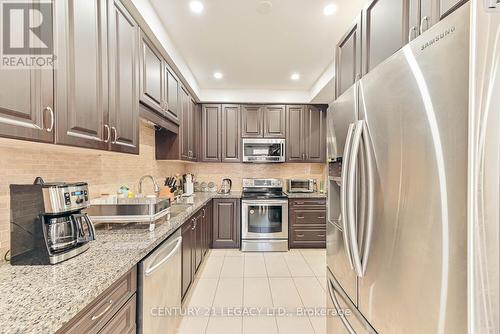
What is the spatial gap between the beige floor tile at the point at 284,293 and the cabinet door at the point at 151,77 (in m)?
2.20

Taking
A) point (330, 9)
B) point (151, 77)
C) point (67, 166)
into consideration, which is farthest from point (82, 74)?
point (330, 9)

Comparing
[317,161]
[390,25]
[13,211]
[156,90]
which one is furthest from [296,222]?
Result: [13,211]

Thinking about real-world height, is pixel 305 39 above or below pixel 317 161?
above

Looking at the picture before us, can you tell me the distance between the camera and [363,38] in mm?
1403

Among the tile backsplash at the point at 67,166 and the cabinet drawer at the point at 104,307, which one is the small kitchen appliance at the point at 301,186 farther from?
the cabinet drawer at the point at 104,307

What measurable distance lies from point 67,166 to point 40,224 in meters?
0.65

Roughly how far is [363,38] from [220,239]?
3.39 metres

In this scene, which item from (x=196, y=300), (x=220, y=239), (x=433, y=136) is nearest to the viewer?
(x=433, y=136)

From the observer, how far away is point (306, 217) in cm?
397

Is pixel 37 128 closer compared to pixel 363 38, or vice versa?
pixel 37 128

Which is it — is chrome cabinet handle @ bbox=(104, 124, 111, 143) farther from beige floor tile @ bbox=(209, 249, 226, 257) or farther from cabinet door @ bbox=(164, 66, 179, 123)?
beige floor tile @ bbox=(209, 249, 226, 257)

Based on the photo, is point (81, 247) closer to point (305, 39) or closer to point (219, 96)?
point (305, 39)

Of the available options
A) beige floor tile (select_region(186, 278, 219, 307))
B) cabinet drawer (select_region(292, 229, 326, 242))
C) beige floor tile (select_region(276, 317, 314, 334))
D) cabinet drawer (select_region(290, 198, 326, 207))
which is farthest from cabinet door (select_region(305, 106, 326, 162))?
beige floor tile (select_region(276, 317, 314, 334))

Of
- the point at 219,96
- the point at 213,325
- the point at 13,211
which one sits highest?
the point at 219,96
